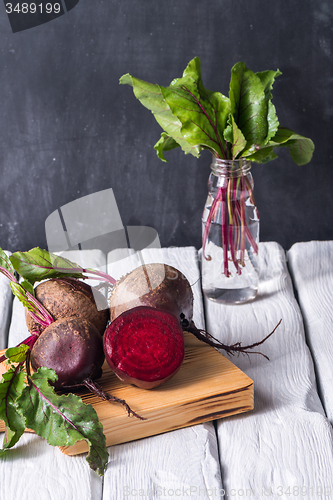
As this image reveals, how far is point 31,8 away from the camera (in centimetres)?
112

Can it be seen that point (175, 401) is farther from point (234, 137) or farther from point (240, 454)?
point (234, 137)

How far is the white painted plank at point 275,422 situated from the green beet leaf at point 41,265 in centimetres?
29

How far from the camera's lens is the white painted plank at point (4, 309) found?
0.94 m

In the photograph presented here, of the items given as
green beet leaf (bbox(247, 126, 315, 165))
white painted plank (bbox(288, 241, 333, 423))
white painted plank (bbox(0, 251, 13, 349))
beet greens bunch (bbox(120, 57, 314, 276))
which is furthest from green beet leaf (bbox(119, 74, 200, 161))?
white painted plank (bbox(0, 251, 13, 349))

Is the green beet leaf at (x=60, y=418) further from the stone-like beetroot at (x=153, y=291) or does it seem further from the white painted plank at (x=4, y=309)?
the white painted plank at (x=4, y=309)

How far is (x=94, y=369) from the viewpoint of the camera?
684mm

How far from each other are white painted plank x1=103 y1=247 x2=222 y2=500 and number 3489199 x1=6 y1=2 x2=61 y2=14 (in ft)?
3.14

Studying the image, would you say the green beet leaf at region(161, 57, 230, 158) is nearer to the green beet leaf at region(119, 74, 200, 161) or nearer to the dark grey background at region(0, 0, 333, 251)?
the green beet leaf at region(119, 74, 200, 161)

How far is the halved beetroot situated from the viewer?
0.67 meters

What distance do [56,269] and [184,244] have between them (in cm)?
59

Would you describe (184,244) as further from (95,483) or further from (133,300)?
(95,483)

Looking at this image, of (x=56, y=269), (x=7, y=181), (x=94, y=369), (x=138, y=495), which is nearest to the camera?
(x=138, y=495)

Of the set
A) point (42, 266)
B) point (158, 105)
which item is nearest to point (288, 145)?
point (158, 105)

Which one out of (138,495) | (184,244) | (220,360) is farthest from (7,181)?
(138,495)
